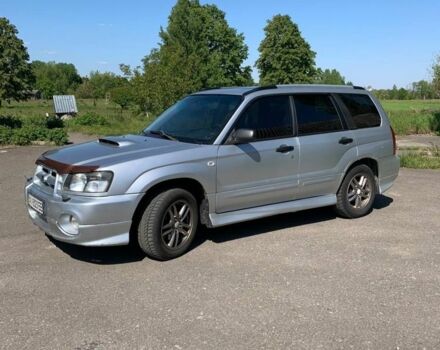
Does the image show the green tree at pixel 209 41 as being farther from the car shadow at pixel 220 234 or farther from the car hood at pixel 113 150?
the car hood at pixel 113 150

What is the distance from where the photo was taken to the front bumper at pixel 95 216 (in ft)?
15.5

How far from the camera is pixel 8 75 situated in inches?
928

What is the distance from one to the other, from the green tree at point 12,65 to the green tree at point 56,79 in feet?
246

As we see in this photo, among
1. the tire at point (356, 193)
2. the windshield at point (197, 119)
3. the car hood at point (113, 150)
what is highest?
the windshield at point (197, 119)

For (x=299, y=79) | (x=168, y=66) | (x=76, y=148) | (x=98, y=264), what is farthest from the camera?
(x=299, y=79)

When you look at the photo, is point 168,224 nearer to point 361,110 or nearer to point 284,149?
point 284,149

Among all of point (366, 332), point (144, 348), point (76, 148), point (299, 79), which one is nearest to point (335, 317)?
point (366, 332)

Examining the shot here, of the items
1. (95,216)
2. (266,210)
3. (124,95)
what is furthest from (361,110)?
(124,95)

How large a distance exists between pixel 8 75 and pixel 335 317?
23.1 metres

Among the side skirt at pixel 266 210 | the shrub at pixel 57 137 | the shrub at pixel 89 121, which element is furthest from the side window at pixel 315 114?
the shrub at pixel 89 121

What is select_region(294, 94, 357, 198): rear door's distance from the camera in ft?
20.6

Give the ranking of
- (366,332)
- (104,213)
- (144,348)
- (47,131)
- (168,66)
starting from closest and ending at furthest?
(144,348)
(366,332)
(104,213)
(47,131)
(168,66)

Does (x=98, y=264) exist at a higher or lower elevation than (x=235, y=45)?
lower

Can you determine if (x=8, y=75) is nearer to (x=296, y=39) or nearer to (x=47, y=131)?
(x=47, y=131)
